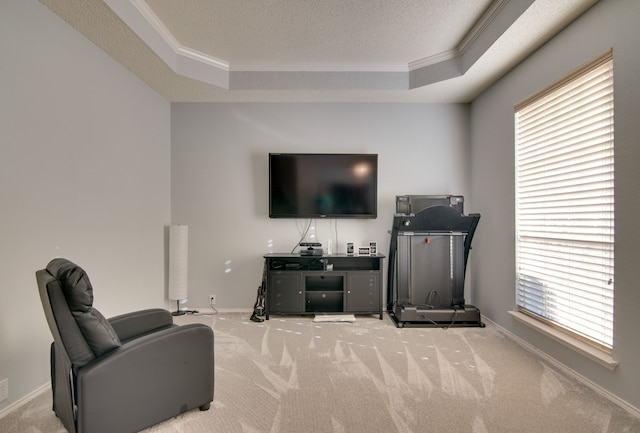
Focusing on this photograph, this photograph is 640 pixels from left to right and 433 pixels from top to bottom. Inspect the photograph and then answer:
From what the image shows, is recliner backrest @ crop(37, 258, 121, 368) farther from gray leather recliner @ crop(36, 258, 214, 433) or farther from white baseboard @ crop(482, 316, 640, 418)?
white baseboard @ crop(482, 316, 640, 418)

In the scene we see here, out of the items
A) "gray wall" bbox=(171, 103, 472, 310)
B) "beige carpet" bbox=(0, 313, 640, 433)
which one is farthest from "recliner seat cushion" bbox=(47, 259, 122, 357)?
"gray wall" bbox=(171, 103, 472, 310)

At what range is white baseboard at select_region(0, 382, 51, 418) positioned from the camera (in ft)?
6.47

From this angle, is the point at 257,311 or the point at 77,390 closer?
the point at 77,390

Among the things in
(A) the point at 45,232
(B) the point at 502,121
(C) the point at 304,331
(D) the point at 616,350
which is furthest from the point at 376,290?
(A) the point at 45,232

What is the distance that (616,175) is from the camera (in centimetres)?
211

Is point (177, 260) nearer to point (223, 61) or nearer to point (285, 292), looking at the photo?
point (285, 292)

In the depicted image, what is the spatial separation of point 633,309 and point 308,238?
3.17 meters

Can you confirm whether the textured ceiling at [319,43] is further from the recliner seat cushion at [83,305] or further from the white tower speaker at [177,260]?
the recliner seat cushion at [83,305]

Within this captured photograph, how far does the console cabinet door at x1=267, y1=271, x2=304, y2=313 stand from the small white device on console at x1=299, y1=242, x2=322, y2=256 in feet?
0.90

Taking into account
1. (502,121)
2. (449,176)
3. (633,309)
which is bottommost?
(633,309)

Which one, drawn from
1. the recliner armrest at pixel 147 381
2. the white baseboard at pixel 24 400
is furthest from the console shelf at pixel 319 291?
the white baseboard at pixel 24 400

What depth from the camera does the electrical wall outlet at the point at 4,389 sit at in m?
1.96

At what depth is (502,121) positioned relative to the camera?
11.5 feet

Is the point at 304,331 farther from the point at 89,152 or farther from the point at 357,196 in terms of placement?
the point at 89,152
